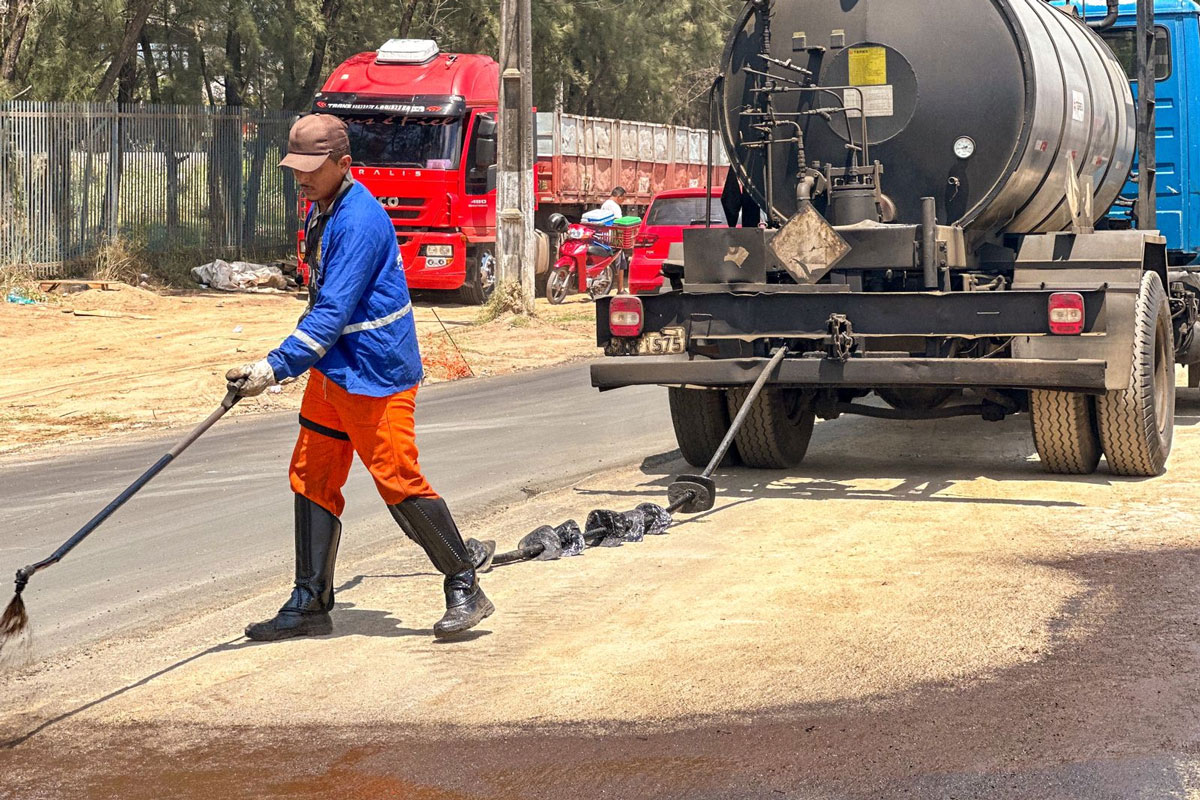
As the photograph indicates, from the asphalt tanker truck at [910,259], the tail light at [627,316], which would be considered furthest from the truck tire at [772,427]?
the tail light at [627,316]

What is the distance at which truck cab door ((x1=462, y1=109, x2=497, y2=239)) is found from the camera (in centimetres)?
2328

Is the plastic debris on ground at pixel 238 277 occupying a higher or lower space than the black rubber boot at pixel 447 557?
higher

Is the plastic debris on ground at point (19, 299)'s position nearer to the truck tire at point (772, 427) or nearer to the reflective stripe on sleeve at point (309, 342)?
the truck tire at point (772, 427)

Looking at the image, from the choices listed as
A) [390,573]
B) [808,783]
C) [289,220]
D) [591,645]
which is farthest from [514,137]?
[808,783]

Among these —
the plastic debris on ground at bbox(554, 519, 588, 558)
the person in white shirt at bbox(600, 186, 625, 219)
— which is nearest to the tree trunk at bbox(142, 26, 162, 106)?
the person in white shirt at bbox(600, 186, 625, 219)

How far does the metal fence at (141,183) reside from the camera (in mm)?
23594

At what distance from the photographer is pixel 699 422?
31.6 ft

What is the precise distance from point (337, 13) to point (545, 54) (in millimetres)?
5990

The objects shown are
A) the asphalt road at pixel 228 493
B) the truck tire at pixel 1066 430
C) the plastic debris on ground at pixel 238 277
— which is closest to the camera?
the asphalt road at pixel 228 493

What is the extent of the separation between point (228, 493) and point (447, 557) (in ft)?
11.9

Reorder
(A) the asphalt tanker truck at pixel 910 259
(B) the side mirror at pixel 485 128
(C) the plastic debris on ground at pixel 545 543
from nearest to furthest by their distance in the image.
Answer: (C) the plastic debris on ground at pixel 545 543 → (A) the asphalt tanker truck at pixel 910 259 → (B) the side mirror at pixel 485 128

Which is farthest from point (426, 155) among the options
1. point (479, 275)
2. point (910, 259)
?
point (910, 259)

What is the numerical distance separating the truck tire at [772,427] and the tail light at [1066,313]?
66.2 inches

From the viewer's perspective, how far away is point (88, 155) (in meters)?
24.8
